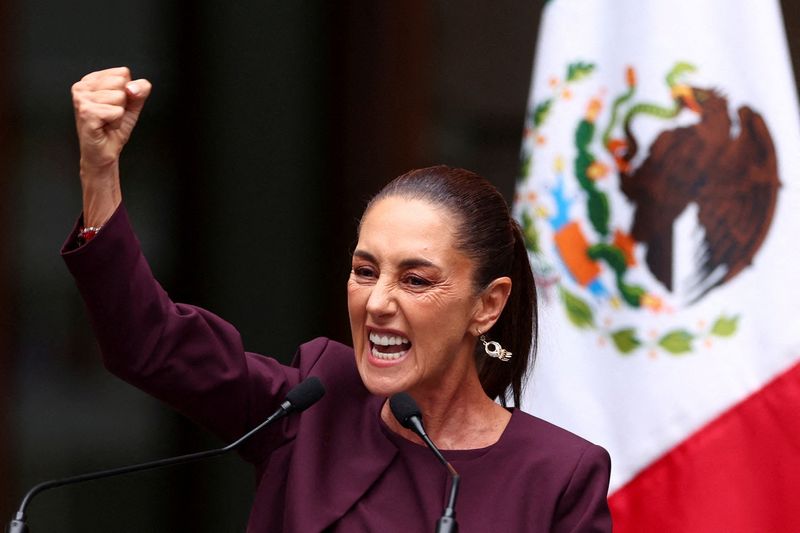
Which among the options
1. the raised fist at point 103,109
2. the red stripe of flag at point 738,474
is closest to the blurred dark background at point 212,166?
the red stripe of flag at point 738,474

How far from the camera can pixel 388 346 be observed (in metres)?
2.03

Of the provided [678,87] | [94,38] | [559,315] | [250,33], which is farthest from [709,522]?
[94,38]

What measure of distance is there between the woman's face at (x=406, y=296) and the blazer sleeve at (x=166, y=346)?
19cm

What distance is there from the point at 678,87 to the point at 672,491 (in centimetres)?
88

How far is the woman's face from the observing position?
2.01 metres

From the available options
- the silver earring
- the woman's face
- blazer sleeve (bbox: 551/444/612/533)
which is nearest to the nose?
the woman's face

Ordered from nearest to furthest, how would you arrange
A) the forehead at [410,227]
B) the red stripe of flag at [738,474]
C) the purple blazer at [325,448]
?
the purple blazer at [325,448] → the forehead at [410,227] → the red stripe of flag at [738,474]

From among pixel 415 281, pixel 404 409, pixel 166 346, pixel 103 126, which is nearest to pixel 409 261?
pixel 415 281

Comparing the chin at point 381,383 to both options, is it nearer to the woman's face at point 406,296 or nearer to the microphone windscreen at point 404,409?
the woman's face at point 406,296

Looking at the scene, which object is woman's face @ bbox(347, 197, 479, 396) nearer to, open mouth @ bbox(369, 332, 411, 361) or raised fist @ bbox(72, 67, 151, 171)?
open mouth @ bbox(369, 332, 411, 361)

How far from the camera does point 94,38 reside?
3.68 m

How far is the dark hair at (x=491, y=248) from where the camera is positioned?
2.11 meters

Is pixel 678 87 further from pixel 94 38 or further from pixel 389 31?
pixel 94 38

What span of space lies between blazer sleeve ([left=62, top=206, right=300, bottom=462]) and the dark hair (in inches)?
14.1
